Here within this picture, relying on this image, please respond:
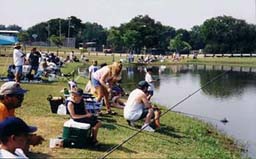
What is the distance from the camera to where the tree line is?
9400 centimetres

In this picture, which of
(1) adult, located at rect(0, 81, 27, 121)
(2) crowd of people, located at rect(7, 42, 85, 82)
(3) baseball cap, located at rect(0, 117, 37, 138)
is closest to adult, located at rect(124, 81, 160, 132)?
(1) adult, located at rect(0, 81, 27, 121)

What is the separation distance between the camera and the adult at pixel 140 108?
11672 mm

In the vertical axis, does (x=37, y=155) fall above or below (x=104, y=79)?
below

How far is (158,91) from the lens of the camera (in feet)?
91.6

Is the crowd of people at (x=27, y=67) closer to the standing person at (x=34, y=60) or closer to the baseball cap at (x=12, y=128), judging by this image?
the standing person at (x=34, y=60)

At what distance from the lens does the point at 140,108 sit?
1185 centimetres

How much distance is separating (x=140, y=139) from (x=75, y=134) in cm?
214

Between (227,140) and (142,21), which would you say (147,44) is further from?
(227,140)

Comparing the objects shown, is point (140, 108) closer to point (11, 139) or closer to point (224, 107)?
point (11, 139)

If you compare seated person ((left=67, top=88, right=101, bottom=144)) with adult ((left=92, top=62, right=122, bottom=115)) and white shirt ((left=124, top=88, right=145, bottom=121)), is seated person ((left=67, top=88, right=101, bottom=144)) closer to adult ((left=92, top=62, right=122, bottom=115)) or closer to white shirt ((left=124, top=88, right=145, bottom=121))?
white shirt ((left=124, top=88, right=145, bottom=121))

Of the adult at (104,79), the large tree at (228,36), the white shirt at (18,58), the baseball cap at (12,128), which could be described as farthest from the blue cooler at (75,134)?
the large tree at (228,36)

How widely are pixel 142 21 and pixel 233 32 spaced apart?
23.1 m

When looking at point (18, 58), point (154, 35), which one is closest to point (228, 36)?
point (154, 35)

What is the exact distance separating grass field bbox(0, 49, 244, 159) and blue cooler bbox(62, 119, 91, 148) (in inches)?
5.9
